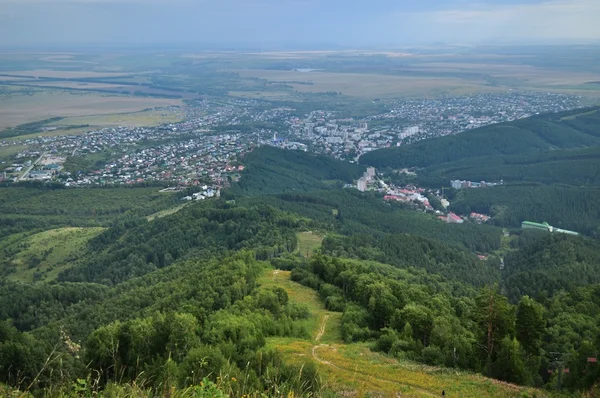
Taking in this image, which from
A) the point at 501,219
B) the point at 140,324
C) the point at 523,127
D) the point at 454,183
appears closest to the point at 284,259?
the point at 140,324

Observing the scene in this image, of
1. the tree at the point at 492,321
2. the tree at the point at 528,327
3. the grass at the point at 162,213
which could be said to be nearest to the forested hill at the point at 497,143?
the grass at the point at 162,213

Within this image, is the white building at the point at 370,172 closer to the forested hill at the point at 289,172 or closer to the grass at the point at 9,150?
the forested hill at the point at 289,172

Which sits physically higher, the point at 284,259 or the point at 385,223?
the point at 284,259

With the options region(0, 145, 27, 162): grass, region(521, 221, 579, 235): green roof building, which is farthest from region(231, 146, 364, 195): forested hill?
region(0, 145, 27, 162): grass

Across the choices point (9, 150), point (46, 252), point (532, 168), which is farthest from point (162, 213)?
point (532, 168)

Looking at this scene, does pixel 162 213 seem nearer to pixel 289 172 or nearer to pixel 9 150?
pixel 289 172

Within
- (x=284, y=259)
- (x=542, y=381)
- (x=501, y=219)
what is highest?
(x=542, y=381)

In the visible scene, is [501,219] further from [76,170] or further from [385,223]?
[76,170]
